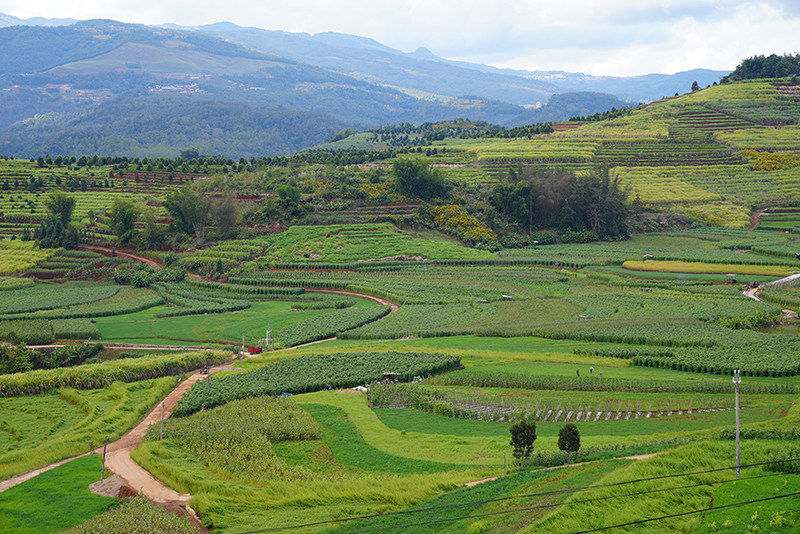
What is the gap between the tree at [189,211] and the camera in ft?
288

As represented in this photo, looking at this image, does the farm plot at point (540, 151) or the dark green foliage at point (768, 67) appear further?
the dark green foliage at point (768, 67)

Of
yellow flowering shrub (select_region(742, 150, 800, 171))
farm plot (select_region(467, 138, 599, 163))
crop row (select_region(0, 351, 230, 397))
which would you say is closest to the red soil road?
crop row (select_region(0, 351, 230, 397))

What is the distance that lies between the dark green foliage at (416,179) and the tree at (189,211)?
2918 cm

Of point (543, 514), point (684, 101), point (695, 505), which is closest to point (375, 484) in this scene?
point (543, 514)

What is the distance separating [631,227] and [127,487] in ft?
297

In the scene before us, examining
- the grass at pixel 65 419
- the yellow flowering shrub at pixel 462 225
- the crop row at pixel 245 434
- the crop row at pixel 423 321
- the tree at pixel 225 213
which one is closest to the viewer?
the crop row at pixel 245 434

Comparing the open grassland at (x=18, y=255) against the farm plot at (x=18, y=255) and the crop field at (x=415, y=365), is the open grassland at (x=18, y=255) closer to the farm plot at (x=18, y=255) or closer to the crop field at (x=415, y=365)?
the farm plot at (x=18, y=255)

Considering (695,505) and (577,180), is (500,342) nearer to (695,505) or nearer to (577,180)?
(695,505)

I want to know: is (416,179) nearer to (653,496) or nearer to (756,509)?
(653,496)

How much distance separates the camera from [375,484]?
25500mm

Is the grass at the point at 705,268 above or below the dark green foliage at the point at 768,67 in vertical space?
below

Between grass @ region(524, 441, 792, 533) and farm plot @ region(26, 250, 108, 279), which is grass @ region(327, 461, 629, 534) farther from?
farm plot @ region(26, 250, 108, 279)

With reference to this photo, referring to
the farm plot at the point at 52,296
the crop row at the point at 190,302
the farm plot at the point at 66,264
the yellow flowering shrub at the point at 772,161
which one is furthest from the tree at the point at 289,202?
the yellow flowering shrub at the point at 772,161

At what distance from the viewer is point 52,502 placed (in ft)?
82.7
